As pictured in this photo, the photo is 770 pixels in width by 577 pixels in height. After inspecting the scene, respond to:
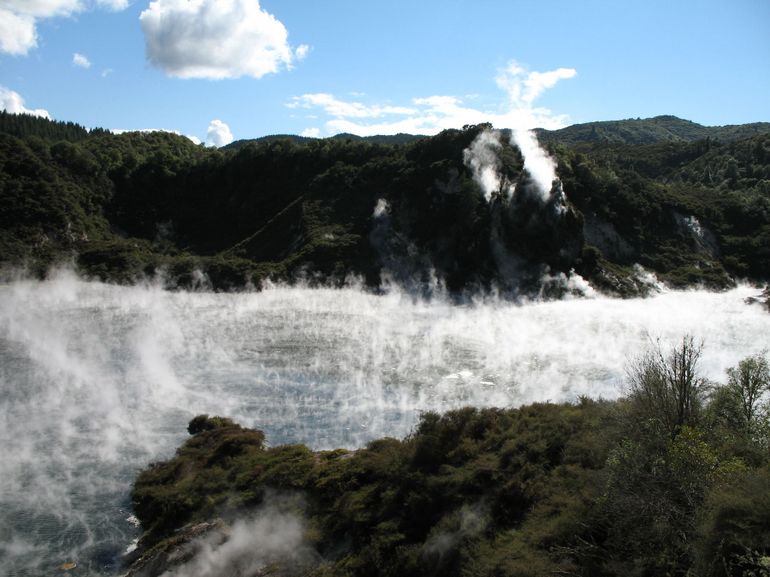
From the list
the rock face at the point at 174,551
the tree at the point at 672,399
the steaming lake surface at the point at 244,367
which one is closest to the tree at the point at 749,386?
the tree at the point at 672,399

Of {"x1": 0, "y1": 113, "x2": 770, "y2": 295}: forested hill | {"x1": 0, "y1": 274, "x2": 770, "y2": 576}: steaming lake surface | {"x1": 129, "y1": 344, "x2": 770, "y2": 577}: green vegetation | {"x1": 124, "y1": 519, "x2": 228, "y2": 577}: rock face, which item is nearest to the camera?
{"x1": 129, "y1": 344, "x2": 770, "y2": 577}: green vegetation

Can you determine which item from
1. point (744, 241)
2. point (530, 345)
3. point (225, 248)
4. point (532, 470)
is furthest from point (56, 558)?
point (744, 241)

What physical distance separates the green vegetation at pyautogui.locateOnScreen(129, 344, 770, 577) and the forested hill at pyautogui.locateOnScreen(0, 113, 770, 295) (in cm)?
4875

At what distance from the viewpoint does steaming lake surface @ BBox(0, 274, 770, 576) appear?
30.3 meters

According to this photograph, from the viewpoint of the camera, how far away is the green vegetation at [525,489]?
53.5ft

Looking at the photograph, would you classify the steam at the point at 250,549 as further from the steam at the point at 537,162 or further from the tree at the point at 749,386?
the steam at the point at 537,162

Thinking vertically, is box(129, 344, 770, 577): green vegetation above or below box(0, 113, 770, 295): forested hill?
below

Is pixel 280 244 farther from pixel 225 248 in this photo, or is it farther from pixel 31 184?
pixel 31 184

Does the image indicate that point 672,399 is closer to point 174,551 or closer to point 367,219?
point 174,551

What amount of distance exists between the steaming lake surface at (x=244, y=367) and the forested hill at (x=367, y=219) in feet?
20.8

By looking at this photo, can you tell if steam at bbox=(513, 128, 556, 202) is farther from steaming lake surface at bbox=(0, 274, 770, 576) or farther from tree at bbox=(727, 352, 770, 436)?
tree at bbox=(727, 352, 770, 436)

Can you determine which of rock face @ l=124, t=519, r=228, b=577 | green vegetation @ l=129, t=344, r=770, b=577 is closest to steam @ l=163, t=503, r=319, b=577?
rock face @ l=124, t=519, r=228, b=577

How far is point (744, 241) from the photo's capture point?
310 ft

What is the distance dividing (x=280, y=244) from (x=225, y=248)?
1161cm
